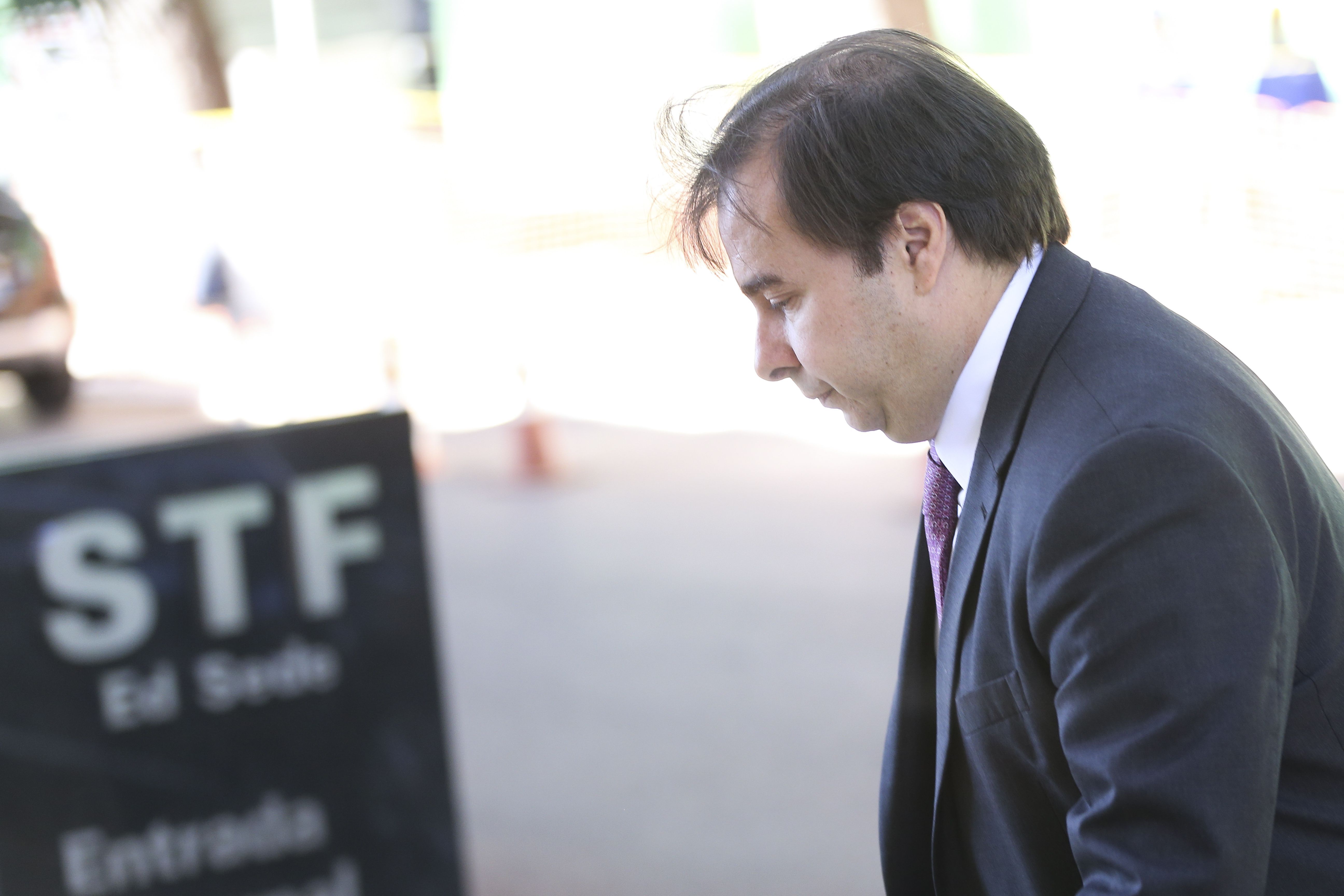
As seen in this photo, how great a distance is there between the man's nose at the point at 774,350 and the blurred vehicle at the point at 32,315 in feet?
9.75

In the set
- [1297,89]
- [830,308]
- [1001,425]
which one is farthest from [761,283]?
[1297,89]

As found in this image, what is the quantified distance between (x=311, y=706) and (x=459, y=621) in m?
3.02

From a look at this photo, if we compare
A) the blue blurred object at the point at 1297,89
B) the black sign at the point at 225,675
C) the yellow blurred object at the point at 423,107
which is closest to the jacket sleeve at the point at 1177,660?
the black sign at the point at 225,675

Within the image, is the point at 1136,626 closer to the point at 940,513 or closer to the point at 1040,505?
the point at 1040,505

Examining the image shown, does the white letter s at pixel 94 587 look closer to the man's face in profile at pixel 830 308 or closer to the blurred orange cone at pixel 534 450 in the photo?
the man's face in profile at pixel 830 308

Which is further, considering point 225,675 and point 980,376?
point 225,675

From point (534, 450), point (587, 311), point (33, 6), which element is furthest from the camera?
point (587, 311)

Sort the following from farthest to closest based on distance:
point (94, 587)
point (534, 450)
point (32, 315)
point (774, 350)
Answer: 1. point (534, 450)
2. point (32, 315)
3. point (94, 587)
4. point (774, 350)

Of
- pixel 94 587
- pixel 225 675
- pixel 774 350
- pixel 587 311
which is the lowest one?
pixel 587 311

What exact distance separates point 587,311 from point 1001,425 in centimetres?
879

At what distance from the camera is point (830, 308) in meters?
1.40

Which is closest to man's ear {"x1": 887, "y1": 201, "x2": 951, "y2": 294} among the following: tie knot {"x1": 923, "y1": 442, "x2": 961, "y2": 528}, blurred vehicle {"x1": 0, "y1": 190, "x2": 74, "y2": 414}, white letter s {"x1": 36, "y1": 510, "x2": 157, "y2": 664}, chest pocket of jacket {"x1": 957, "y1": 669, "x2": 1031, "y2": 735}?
tie knot {"x1": 923, "y1": 442, "x2": 961, "y2": 528}

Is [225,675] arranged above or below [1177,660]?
Result: below

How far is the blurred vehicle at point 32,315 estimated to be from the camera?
3.82 metres
